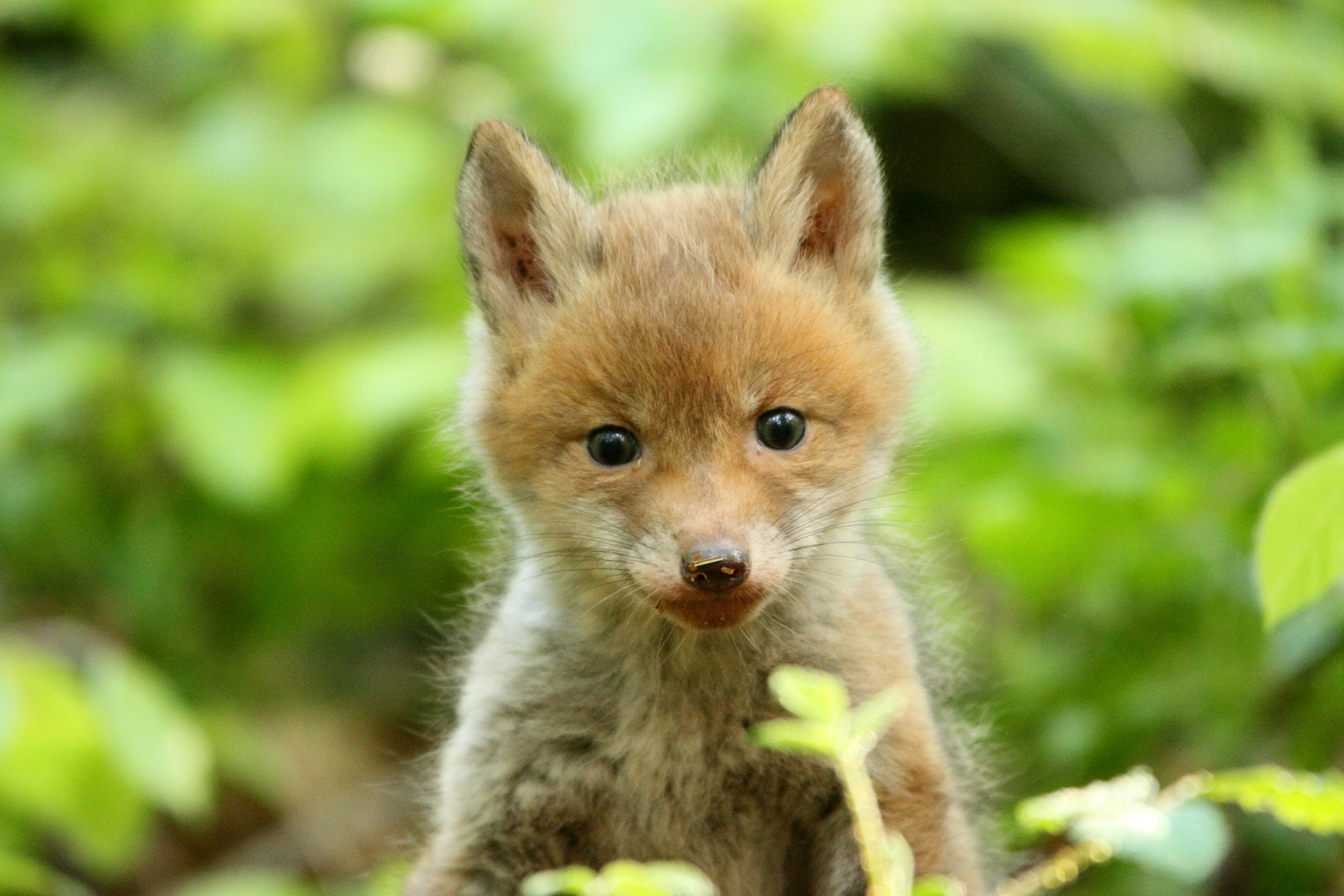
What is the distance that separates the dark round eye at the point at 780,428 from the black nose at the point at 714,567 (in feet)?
1.21

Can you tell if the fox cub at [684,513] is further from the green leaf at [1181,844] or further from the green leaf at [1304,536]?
the green leaf at [1181,844]

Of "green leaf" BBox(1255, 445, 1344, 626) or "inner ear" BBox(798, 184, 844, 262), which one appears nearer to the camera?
"green leaf" BBox(1255, 445, 1344, 626)

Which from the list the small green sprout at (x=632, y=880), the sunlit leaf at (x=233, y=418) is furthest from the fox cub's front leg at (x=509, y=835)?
the sunlit leaf at (x=233, y=418)

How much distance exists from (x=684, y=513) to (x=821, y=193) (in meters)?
1.05

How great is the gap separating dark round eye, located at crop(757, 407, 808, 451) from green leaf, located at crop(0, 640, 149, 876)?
234 cm

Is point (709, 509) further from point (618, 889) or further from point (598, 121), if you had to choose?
point (598, 121)

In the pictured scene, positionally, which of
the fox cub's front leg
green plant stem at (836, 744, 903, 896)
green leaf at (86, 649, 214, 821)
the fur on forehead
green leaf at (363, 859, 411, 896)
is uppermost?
the fur on forehead

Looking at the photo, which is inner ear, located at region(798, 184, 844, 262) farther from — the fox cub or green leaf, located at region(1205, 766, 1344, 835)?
green leaf, located at region(1205, 766, 1344, 835)

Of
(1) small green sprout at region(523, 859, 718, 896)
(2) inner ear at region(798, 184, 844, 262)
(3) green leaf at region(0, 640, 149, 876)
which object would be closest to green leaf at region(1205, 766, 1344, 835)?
(1) small green sprout at region(523, 859, 718, 896)

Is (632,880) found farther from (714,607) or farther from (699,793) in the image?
(699,793)

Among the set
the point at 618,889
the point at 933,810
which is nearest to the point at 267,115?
the point at 933,810

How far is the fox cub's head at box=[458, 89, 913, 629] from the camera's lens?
313 cm

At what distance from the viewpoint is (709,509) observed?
305cm

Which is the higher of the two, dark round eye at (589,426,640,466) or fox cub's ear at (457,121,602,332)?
fox cub's ear at (457,121,602,332)
